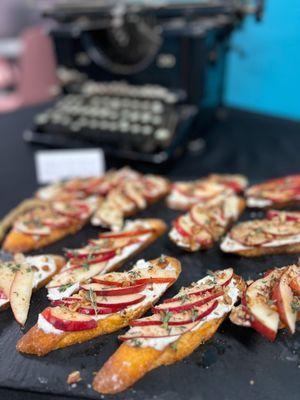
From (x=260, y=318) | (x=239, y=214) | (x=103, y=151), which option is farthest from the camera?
(x=103, y=151)

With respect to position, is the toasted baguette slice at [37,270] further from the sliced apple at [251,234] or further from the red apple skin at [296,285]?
the red apple skin at [296,285]

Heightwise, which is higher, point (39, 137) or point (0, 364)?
point (39, 137)

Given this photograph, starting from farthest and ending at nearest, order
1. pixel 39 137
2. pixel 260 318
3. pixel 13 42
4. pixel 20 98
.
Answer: pixel 13 42, pixel 20 98, pixel 39 137, pixel 260 318

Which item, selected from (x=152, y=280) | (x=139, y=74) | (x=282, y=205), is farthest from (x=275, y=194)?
(x=139, y=74)

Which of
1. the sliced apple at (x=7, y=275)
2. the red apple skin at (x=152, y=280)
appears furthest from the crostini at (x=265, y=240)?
the sliced apple at (x=7, y=275)

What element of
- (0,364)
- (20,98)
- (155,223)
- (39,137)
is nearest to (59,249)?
(155,223)

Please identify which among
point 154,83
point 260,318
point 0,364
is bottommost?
point 0,364

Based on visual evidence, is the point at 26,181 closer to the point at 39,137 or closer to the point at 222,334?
the point at 39,137

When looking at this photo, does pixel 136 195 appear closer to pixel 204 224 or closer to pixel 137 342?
pixel 204 224
